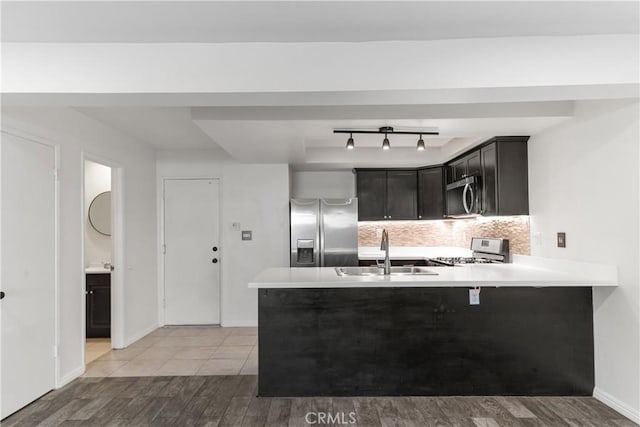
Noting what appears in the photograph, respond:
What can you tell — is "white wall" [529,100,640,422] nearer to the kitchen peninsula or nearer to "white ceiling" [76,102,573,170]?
the kitchen peninsula

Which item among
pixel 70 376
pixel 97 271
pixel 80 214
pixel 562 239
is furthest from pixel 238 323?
pixel 562 239

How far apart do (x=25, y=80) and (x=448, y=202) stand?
4708 millimetres

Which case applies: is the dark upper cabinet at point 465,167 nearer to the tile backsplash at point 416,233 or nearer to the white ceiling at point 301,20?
the tile backsplash at point 416,233

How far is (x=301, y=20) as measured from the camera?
209cm

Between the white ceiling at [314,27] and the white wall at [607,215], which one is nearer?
the white ceiling at [314,27]

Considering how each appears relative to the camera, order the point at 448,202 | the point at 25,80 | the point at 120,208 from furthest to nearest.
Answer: the point at 448,202 → the point at 120,208 → the point at 25,80

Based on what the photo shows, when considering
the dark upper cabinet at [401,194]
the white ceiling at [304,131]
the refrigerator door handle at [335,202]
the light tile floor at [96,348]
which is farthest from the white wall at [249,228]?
the dark upper cabinet at [401,194]

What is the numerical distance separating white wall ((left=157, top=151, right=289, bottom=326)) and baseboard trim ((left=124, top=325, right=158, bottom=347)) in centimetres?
70

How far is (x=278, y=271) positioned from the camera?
3859mm

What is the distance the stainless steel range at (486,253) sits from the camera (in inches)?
179

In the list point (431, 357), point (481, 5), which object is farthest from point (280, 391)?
point (481, 5)

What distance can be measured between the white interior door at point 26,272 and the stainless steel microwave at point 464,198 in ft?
13.0

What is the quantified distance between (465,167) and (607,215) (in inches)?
83.1

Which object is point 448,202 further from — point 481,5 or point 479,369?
point 481,5
